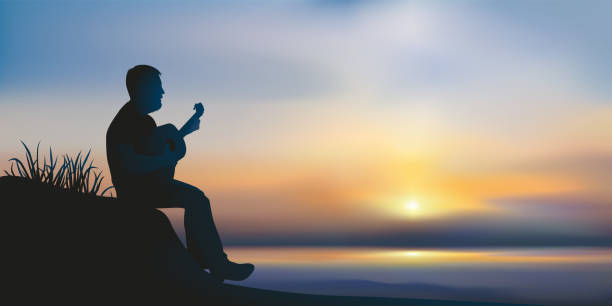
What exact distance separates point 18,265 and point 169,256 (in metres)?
1.29

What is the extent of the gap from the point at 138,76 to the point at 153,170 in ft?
2.99

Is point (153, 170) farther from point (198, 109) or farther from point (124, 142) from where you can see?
point (198, 109)

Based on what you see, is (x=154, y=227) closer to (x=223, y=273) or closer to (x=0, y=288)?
(x=223, y=273)

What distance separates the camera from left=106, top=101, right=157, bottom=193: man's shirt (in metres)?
5.24

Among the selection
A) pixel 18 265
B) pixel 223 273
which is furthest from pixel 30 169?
pixel 223 273

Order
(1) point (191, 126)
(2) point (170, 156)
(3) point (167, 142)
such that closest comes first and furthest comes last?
(2) point (170, 156) < (3) point (167, 142) < (1) point (191, 126)

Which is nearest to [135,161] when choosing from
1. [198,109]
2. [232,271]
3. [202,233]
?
[198,109]

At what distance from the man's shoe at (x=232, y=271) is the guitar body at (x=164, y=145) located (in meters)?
0.98

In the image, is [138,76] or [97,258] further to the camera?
[138,76]

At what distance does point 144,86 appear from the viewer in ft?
17.8

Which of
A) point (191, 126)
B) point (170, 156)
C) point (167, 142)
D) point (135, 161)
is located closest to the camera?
point (135, 161)

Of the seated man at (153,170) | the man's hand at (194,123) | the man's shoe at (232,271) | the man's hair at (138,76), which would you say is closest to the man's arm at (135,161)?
the seated man at (153,170)

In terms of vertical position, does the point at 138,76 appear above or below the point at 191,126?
above

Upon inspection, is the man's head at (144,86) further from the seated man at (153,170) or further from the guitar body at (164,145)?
the guitar body at (164,145)
